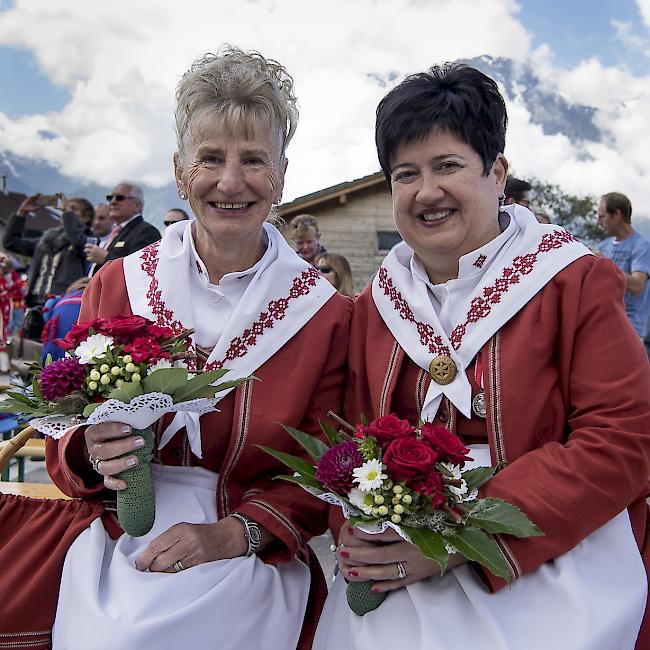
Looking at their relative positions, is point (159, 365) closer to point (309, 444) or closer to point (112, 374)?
point (112, 374)

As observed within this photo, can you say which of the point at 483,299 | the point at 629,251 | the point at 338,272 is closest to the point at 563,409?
the point at 483,299

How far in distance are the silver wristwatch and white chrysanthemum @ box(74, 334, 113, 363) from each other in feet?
2.20

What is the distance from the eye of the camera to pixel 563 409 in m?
1.93

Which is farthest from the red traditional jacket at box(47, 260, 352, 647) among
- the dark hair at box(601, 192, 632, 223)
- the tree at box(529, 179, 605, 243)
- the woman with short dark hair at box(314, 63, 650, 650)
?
the tree at box(529, 179, 605, 243)

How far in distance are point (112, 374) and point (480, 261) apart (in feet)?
3.58

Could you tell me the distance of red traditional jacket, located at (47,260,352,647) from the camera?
208 cm

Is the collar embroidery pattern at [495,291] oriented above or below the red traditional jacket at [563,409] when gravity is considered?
above

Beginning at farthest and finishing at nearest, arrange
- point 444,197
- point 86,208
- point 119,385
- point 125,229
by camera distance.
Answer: point 86,208 → point 125,229 → point 444,197 → point 119,385

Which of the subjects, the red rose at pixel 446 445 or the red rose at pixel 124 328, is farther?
the red rose at pixel 124 328

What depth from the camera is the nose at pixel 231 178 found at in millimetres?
2156

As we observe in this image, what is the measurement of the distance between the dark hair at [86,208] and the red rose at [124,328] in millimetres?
6579

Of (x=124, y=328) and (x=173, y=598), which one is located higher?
(x=124, y=328)

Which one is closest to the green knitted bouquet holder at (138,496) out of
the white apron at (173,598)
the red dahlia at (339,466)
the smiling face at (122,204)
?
the white apron at (173,598)

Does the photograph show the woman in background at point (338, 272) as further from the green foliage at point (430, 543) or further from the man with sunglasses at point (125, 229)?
the green foliage at point (430, 543)
